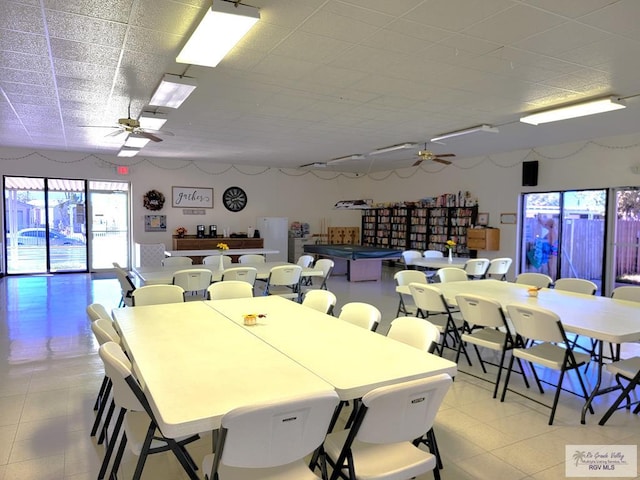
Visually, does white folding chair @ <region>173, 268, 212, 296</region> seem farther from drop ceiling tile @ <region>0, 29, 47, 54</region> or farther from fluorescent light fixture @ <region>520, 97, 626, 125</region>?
fluorescent light fixture @ <region>520, 97, 626, 125</region>

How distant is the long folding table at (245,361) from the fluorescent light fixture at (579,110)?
460 centimetres

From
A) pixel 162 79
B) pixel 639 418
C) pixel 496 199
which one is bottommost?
pixel 639 418

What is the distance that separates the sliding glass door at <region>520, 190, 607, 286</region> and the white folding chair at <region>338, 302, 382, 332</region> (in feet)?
23.3

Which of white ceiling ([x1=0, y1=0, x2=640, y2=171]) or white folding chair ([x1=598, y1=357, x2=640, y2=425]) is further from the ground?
white ceiling ([x1=0, y1=0, x2=640, y2=171])

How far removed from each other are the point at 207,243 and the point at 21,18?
27.6 feet

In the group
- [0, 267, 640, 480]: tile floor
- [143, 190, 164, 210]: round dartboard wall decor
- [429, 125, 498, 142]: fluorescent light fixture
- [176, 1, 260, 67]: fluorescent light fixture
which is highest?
[429, 125, 498, 142]: fluorescent light fixture

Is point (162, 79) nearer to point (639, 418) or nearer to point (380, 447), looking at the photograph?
point (380, 447)

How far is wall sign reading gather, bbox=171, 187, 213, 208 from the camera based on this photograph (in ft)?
38.4

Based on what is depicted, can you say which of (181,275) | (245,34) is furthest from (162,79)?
(181,275)

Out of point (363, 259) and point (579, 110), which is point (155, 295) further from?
point (363, 259)

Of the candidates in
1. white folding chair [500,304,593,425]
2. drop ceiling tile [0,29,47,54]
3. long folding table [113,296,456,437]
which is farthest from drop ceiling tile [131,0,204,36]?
white folding chair [500,304,593,425]

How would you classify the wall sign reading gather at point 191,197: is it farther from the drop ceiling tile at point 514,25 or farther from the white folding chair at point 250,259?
the drop ceiling tile at point 514,25

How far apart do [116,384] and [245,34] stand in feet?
9.50

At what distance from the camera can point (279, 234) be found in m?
12.4
